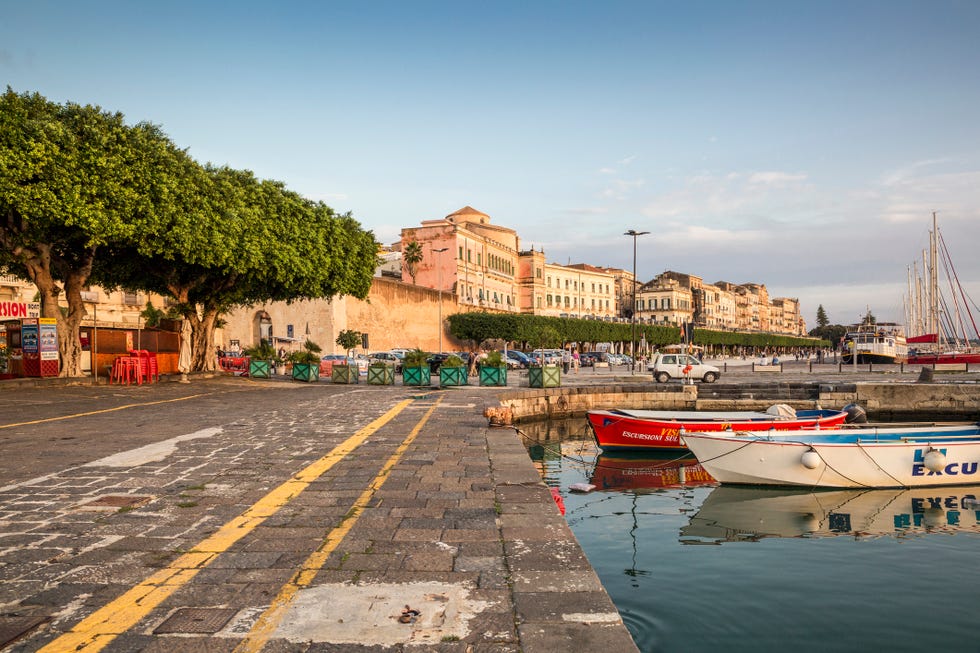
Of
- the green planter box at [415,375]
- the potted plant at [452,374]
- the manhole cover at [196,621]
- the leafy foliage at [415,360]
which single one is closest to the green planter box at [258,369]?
the leafy foliage at [415,360]

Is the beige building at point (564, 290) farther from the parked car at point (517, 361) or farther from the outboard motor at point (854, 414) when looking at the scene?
the outboard motor at point (854, 414)

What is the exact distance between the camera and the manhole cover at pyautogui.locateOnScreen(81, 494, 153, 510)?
6.68m

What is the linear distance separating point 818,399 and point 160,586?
2957cm

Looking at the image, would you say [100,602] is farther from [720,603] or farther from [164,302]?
[164,302]

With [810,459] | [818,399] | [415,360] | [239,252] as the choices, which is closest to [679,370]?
[818,399]

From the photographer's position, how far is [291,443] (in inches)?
448

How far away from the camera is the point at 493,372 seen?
30750 millimetres

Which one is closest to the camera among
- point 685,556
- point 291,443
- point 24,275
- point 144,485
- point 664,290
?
point 144,485

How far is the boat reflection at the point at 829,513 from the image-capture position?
10.9 m

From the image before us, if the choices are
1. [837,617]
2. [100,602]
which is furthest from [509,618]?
[837,617]

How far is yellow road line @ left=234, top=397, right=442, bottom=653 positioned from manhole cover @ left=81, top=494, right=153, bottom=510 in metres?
2.13

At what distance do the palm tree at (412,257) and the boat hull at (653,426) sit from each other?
6187 cm

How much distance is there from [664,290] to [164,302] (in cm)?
9463

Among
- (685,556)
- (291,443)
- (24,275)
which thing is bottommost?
(685,556)
